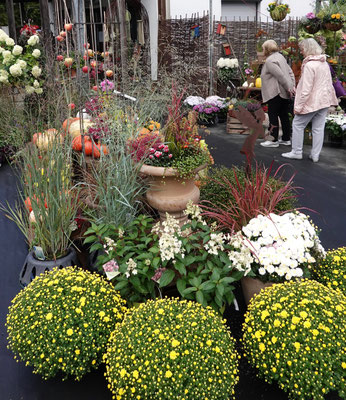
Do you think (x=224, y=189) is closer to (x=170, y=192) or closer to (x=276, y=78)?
(x=170, y=192)

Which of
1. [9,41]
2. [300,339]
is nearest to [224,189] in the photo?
[300,339]

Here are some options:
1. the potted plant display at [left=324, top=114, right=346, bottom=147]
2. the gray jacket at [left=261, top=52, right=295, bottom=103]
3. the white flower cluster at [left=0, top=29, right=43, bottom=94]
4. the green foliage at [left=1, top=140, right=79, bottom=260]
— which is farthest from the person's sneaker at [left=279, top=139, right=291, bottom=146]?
the green foliage at [left=1, top=140, right=79, bottom=260]

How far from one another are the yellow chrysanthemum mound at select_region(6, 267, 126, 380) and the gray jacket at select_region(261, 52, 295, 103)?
15.0 feet

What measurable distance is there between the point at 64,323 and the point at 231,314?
3.38 ft

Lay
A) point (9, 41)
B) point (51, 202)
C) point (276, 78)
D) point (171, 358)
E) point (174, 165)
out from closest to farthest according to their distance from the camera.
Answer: point (171, 358) < point (51, 202) < point (174, 165) < point (9, 41) < point (276, 78)

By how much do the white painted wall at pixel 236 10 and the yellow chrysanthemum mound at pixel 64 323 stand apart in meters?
15.9

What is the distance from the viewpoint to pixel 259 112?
251cm

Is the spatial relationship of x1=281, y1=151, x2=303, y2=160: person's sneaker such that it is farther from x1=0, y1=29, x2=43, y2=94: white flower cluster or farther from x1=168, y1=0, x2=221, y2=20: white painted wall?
x1=168, y1=0, x2=221, y2=20: white painted wall

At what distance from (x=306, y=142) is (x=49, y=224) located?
203 inches

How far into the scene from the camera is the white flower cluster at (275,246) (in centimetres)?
205

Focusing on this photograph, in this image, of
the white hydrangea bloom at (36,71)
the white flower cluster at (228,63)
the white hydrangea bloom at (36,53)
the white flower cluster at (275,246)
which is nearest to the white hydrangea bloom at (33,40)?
the white hydrangea bloom at (36,53)

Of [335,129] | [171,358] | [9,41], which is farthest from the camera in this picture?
[335,129]

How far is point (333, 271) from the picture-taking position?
2199 millimetres

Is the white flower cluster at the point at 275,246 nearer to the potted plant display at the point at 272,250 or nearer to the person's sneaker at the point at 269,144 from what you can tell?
the potted plant display at the point at 272,250
